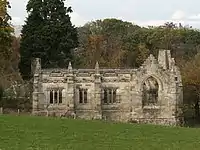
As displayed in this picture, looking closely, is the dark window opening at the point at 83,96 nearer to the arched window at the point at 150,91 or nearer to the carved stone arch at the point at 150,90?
the carved stone arch at the point at 150,90

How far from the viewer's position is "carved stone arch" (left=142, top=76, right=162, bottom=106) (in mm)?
56469

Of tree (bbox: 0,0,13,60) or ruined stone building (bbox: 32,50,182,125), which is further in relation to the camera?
ruined stone building (bbox: 32,50,182,125)

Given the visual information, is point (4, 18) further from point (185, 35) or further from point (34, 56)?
point (185, 35)

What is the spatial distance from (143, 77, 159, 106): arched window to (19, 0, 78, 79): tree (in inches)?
412

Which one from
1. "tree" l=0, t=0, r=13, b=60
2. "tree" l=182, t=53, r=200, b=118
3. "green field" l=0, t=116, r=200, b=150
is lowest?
"green field" l=0, t=116, r=200, b=150

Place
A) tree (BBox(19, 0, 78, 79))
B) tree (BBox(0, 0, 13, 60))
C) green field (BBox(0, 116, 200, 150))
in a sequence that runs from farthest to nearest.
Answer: tree (BBox(19, 0, 78, 79))
tree (BBox(0, 0, 13, 60))
green field (BBox(0, 116, 200, 150))

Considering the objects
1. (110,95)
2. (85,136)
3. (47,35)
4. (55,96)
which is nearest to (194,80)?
(110,95)

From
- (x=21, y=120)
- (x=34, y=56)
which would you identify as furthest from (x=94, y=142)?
(x=34, y=56)

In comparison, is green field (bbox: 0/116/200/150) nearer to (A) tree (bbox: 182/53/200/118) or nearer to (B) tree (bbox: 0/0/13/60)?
(B) tree (bbox: 0/0/13/60)

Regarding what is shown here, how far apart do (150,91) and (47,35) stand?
45.1ft

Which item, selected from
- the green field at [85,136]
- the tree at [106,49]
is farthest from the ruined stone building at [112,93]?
the tree at [106,49]

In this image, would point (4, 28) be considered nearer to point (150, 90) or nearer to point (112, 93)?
point (112, 93)

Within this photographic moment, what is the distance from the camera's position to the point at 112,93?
184ft

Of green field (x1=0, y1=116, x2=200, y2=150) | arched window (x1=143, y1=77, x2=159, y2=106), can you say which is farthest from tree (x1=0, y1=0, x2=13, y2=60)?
arched window (x1=143, y1=77, x2=159, y2=106)
